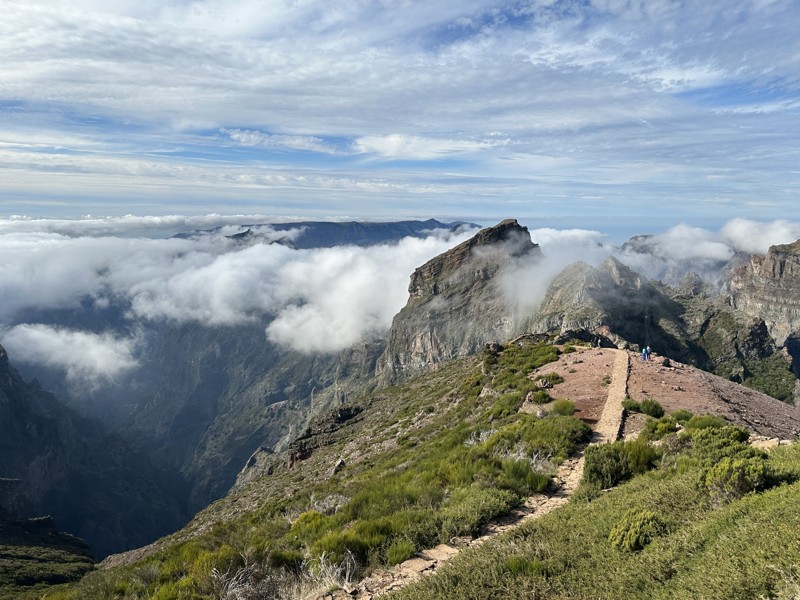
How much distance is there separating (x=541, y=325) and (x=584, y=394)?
127 meters

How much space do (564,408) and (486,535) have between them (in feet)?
39.5

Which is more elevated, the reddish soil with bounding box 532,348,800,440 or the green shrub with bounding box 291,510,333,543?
the reddish soil with bounding box 532,348,800,440

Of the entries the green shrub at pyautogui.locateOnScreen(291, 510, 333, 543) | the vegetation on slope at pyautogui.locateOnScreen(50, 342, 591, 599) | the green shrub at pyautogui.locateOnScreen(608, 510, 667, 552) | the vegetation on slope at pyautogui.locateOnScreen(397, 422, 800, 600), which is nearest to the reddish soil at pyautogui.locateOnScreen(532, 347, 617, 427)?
the vegetation on slope at pyautogui.locateOnScreen(50, 342, 591, 599)

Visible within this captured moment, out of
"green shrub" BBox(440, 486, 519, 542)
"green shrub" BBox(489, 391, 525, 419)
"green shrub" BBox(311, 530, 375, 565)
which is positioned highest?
"green shrub" BBox(440, 486, 519, 542)

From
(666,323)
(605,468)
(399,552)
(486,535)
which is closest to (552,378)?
(605,468)

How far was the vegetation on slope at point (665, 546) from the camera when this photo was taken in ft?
20.6

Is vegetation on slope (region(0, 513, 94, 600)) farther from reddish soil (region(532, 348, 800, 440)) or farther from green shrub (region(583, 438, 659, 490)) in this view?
green shrub (region(583, 438, 659, 490))

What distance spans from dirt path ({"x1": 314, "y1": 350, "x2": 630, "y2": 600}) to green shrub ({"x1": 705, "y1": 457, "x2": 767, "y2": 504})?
403 centimetres

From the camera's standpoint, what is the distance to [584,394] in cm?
2503

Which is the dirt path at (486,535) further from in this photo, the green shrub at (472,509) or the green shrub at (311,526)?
the green shrub at (311,526)

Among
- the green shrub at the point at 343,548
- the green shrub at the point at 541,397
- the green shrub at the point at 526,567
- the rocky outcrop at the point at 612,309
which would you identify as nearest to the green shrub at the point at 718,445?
the green shrub at the point at 526,567

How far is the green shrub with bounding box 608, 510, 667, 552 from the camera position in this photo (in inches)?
321

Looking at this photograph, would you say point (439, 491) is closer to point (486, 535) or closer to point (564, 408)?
point (486, 535)

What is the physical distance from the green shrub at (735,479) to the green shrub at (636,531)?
4.76ft
